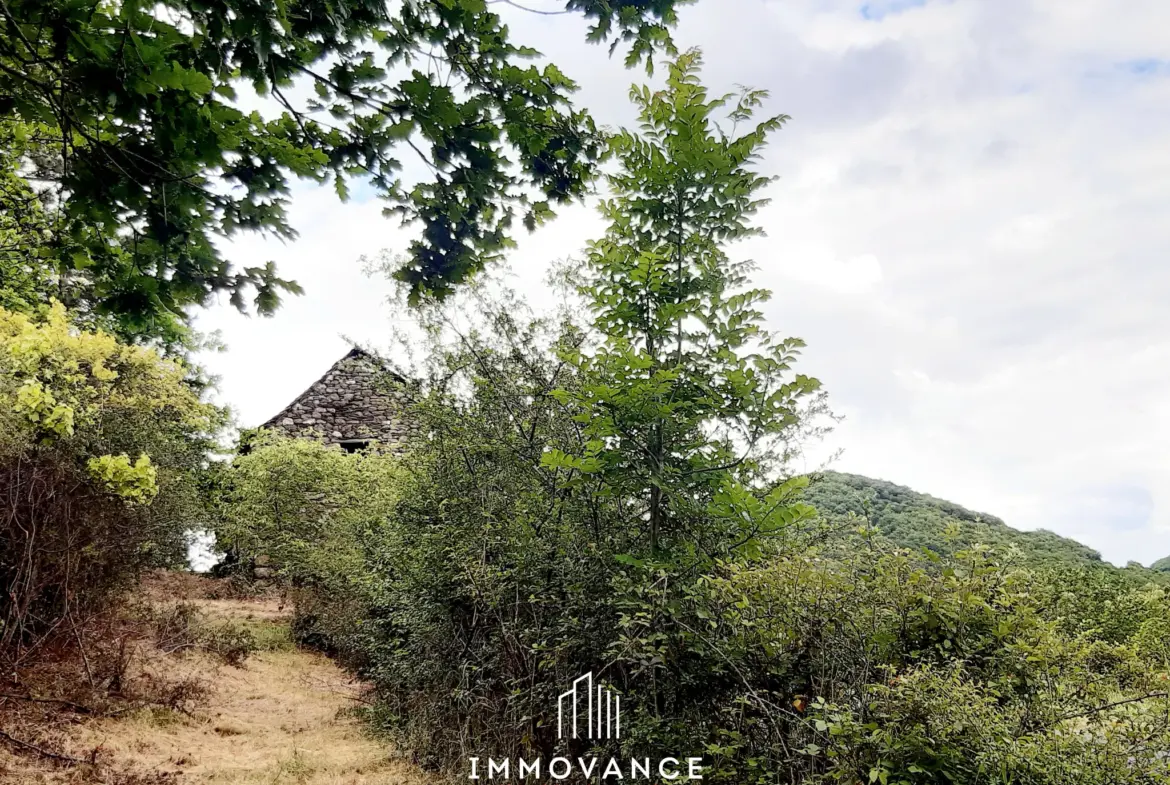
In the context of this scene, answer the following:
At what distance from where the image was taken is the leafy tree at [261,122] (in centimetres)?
192

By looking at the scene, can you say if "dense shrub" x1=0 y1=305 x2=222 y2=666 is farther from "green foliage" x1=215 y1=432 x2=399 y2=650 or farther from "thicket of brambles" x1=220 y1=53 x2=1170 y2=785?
"thicket of brambles" x1=220 y1=53 x2=1170 y2=785

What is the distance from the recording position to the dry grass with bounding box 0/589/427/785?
486cm

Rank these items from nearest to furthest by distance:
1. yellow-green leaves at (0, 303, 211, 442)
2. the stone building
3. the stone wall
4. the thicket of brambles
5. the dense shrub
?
the thicket of brambles, the dense shrub, yellow-green leaves at (0, 303, 211, 442), the stone building, the stone wall

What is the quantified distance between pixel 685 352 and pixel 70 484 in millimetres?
6339

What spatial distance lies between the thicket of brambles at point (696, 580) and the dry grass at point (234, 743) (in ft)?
2.40

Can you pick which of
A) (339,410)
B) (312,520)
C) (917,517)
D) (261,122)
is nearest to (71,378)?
(312,520)

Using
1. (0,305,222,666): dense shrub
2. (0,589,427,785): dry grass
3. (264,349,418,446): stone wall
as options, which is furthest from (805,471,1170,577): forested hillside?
(264,349,418,446): stone wall

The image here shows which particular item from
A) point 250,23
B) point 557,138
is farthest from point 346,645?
point 250,23

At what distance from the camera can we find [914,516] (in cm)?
664

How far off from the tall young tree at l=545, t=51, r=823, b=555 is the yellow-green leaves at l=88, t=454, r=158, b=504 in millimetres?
5641

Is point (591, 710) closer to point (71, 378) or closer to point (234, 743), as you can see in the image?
point (234, 743)

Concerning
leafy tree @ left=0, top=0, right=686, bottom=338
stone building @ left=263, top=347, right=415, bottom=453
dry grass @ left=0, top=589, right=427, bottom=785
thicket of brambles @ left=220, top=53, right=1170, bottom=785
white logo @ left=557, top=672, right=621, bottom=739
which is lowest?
dry grass @ left=0, top=589, right=427, bottom=785

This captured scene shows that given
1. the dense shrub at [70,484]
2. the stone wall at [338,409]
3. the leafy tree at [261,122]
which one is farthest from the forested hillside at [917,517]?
the stone wall at [338,409]

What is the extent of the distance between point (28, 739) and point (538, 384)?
4797 millimetres
